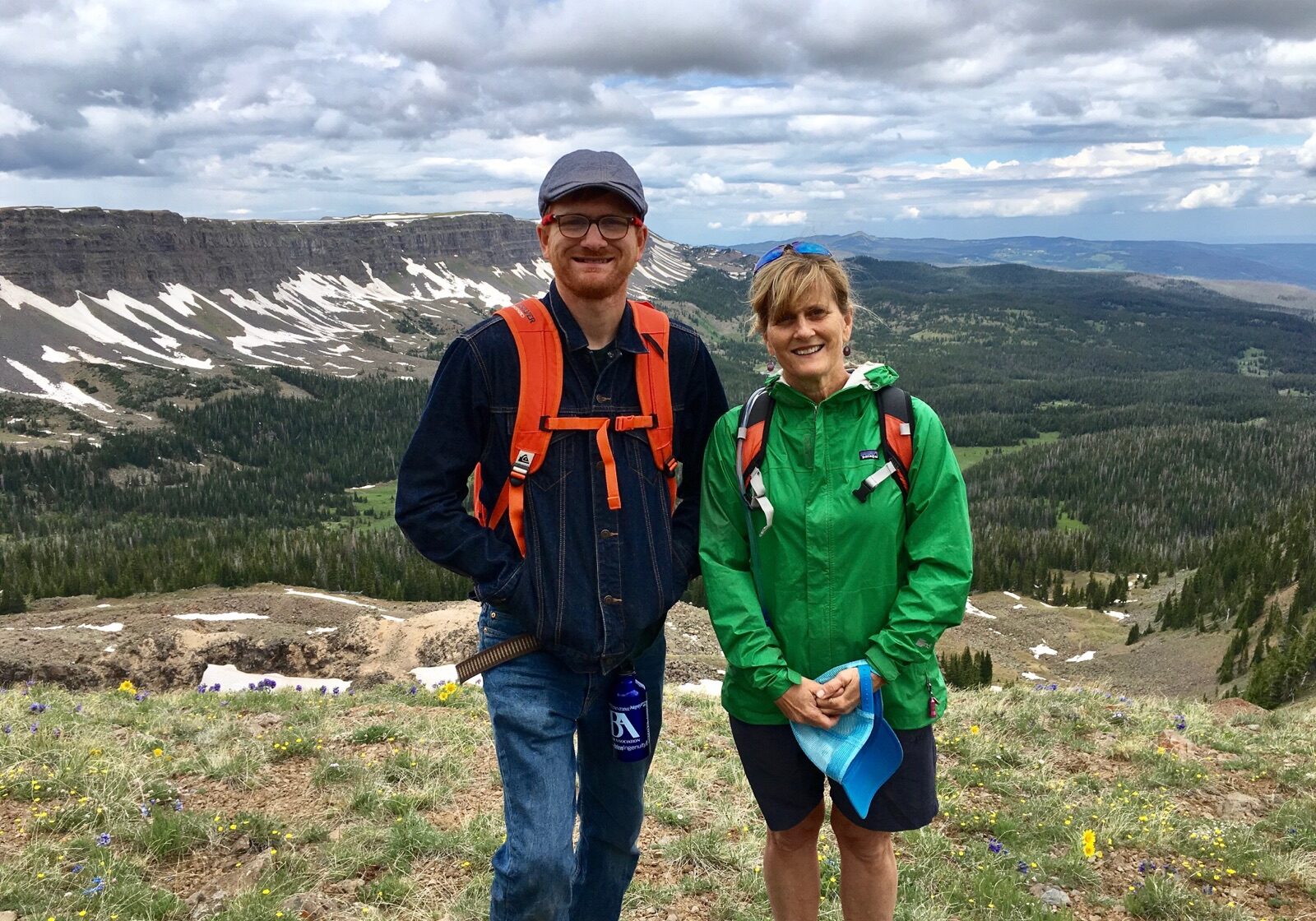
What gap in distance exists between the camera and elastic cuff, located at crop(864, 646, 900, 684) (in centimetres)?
464

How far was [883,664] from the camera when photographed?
4645mm

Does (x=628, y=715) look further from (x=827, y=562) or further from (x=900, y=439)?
(x=900, y=439)

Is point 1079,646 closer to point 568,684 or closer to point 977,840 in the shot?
point 977,840

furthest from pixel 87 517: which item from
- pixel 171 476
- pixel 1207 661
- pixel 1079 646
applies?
pixel 1207 661

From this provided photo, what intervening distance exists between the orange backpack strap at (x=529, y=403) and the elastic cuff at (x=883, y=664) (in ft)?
6.87

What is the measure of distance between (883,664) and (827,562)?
65 cm

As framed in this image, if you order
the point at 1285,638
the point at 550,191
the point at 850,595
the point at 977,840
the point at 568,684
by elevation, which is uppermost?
the point at 550,191

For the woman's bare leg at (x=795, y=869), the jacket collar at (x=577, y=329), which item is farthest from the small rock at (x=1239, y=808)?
the jacket collar at (x=577, y=329)

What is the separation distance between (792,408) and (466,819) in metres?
5.31

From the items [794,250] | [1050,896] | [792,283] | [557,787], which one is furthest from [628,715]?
[1050,896]

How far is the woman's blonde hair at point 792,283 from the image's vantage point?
4.84m

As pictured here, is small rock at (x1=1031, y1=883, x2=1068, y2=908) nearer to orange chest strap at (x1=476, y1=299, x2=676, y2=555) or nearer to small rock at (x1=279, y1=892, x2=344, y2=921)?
orange chest strap at (x1=476, y1=299, x2=676, y2=555)

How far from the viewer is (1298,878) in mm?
7344

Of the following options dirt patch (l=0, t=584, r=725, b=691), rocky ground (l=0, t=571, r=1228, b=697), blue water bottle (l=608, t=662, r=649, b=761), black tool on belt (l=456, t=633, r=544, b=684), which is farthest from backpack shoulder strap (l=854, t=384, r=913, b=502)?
dirt patch (l=0, t=584, r=725, b=691)
